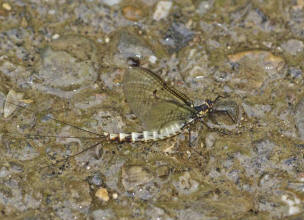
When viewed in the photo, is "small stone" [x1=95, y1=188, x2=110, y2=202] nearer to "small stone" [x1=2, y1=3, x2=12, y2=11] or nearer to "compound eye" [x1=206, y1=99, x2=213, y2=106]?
"compound eye" [x1=206, y1=99, x2=213, y2=106]

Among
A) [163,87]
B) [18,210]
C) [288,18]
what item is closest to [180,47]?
[163,87]

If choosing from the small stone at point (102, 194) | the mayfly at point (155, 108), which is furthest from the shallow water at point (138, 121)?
the mayfly at point (155, 108)

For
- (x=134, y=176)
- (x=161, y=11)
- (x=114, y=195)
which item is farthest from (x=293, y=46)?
(x=114, y=195)

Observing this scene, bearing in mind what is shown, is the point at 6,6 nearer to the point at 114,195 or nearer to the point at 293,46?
the point at 114,195

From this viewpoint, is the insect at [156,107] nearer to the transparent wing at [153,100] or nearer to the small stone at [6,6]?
the transparent wing at [153,100]

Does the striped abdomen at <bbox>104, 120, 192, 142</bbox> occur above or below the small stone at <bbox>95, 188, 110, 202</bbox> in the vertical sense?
above

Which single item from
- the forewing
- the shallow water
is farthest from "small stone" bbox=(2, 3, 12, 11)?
the forewing

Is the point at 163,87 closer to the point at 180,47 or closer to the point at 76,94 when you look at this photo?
the point at 180,47
